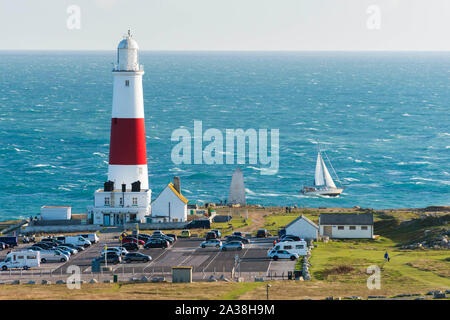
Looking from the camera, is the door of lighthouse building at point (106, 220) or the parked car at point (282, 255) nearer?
the parked car at point (282, 255)

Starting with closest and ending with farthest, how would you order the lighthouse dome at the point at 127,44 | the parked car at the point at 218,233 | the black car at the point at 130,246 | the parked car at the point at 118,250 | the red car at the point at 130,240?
1. the parked car at the point at 118,250
2. the black car at the point at 130,246
3. the red car at the point at 130,240
4. the parked car at the point at 218,233
5. the lighthouse dome at the point at 127,44

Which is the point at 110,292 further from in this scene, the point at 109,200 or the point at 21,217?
the point at 21,217

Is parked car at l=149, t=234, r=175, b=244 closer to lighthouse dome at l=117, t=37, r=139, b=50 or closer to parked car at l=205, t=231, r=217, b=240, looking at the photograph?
parked car at l=205, t=231, r=217, b=240

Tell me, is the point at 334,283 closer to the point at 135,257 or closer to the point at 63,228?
the point at 135,257

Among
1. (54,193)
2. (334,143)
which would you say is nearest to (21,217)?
(54,193)

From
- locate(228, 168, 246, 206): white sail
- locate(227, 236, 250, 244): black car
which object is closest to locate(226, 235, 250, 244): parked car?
locate(227, 236, 250, 244): black car

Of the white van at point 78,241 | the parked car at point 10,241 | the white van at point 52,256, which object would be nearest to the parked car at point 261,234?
the white van at point 78,241

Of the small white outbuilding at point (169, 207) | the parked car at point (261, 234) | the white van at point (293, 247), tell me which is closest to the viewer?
the white van at point (293, 247)

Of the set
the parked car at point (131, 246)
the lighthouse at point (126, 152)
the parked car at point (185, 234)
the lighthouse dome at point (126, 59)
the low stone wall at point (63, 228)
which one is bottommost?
the low stone wall at point (63, 228)

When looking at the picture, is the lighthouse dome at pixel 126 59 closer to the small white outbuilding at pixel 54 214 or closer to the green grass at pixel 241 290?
the small white outbuilding at pixel 54 214
